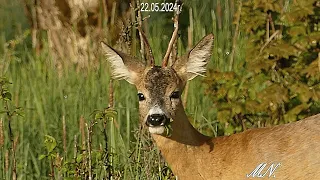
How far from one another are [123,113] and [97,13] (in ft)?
5.65

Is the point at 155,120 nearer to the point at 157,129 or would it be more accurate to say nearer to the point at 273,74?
the point at 157,129

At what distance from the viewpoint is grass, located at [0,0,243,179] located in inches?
243

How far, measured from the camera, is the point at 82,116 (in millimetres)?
6504

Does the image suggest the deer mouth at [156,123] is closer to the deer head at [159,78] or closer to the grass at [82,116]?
the deer head at [159,78]

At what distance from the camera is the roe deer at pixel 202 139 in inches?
212

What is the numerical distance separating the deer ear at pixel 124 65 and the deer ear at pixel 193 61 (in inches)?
8.6

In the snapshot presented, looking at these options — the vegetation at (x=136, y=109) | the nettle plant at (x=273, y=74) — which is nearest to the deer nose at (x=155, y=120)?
the vegetation at (x=136, y=109)

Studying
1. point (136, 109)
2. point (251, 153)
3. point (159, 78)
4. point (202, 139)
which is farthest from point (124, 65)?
point (136, 109)

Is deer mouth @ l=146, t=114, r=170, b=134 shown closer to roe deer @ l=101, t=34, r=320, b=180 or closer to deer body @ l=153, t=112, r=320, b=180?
roe deer @ l=101, t=34, r=320, b=180

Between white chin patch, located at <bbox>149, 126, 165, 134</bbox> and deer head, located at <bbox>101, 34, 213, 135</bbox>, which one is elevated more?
deer head, located at <bbox>101, 34, 213, 135</bbox>

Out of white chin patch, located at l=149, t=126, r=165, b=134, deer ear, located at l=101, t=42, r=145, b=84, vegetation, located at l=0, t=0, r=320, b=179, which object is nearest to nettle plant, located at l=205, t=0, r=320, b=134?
vegetation, located at l=0, t=0, r=320, b=179

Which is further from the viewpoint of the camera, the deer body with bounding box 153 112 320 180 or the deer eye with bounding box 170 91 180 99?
the deer eye with bounding box 170 91 180 99

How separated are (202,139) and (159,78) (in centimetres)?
47

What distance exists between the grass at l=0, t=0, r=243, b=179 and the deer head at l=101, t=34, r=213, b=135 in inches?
14.3
